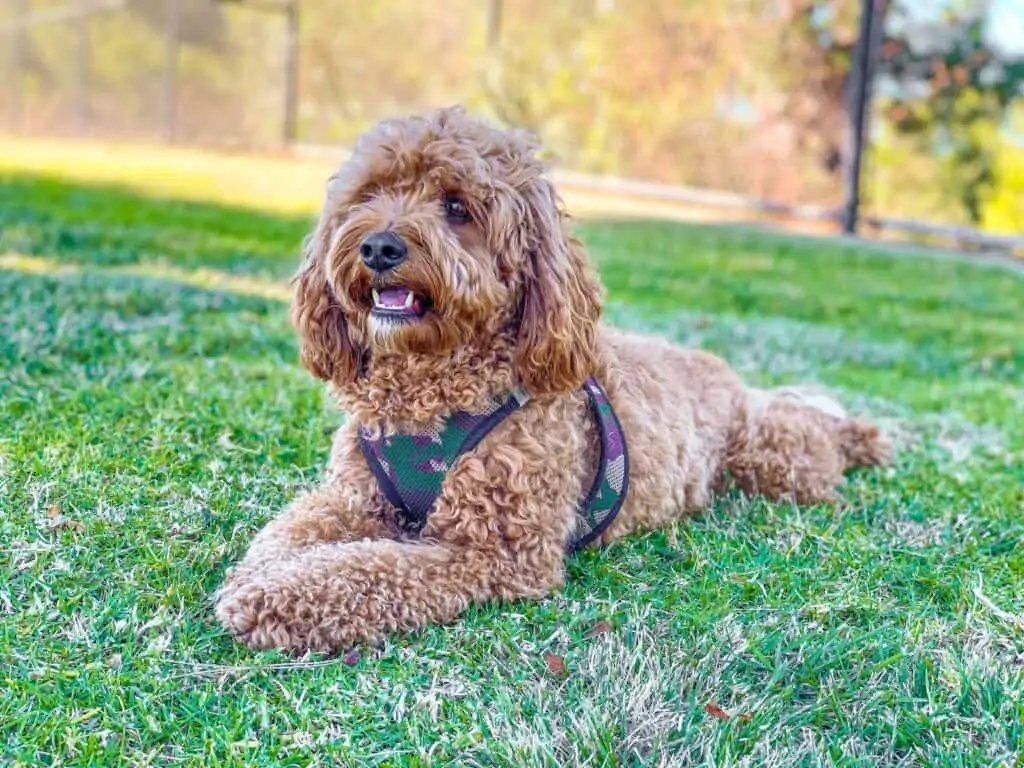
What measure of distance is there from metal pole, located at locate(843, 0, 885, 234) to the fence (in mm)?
34

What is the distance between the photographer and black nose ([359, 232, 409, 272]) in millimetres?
2861

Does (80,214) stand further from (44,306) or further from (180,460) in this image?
(180,460)

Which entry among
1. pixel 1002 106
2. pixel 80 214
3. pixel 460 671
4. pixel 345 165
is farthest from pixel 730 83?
pixel 460 671

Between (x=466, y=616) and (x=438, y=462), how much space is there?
0.45 meters

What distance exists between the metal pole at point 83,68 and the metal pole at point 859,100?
593 inches

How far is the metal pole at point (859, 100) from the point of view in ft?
43.3

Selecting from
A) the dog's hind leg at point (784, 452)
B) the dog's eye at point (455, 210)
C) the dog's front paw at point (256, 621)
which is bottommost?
the dog's front paw at point (256, 621)

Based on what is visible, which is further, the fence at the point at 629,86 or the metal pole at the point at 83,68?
the metal pole at the point at 83,68

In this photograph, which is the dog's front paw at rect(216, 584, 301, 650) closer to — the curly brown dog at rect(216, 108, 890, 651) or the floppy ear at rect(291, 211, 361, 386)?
the curly brown dog at rect(216, 108, 890, 651)

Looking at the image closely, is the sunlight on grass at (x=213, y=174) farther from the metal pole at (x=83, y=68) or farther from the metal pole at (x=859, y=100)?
the metal pole at (x=859, y=100)

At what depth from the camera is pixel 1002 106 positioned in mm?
12891

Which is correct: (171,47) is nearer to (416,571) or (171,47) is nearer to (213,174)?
(213,174)

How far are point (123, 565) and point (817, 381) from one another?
4376 mm

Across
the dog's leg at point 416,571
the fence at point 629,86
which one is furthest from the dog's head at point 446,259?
the fence at point 629,86
